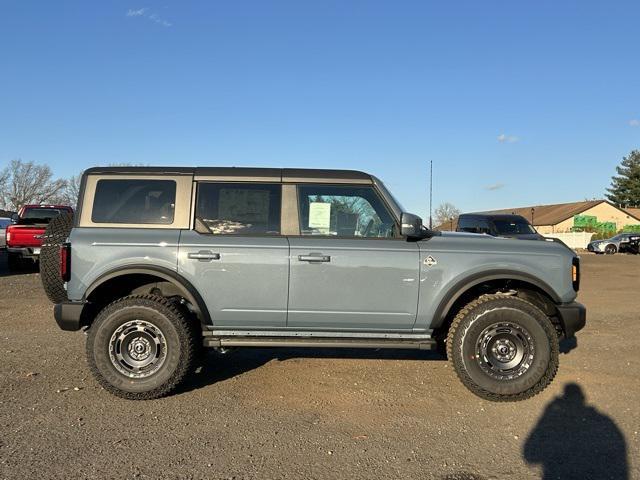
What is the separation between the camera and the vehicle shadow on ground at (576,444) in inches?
127

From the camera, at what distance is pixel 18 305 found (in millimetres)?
8945

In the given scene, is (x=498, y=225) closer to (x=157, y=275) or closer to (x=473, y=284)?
(x=473, y=284)

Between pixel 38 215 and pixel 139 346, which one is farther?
pixel 38 215

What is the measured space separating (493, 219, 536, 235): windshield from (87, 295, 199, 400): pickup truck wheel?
41.0 ft

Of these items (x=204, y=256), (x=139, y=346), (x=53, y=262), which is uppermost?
(x=204, y=256)

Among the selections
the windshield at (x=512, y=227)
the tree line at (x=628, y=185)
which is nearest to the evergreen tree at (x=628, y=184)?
the tree line at (x=628, y=185)

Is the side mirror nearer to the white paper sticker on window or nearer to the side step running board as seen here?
the white paper sticker on window

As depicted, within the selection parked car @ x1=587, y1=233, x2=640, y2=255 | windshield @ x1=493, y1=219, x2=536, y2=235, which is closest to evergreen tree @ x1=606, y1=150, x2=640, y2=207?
parked car @ x1=587, y1=233, x2=640, y2=255

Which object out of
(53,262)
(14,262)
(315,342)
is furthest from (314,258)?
(14,262)

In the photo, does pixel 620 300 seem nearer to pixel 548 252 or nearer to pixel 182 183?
pixel 548 252

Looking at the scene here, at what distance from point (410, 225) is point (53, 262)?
3.29 meters

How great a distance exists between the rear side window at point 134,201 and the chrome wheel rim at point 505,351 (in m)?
3.05

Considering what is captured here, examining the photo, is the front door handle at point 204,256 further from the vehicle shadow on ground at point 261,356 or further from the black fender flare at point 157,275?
the vehicle shadow on ground at point 261,356

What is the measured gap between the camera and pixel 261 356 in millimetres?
5934
